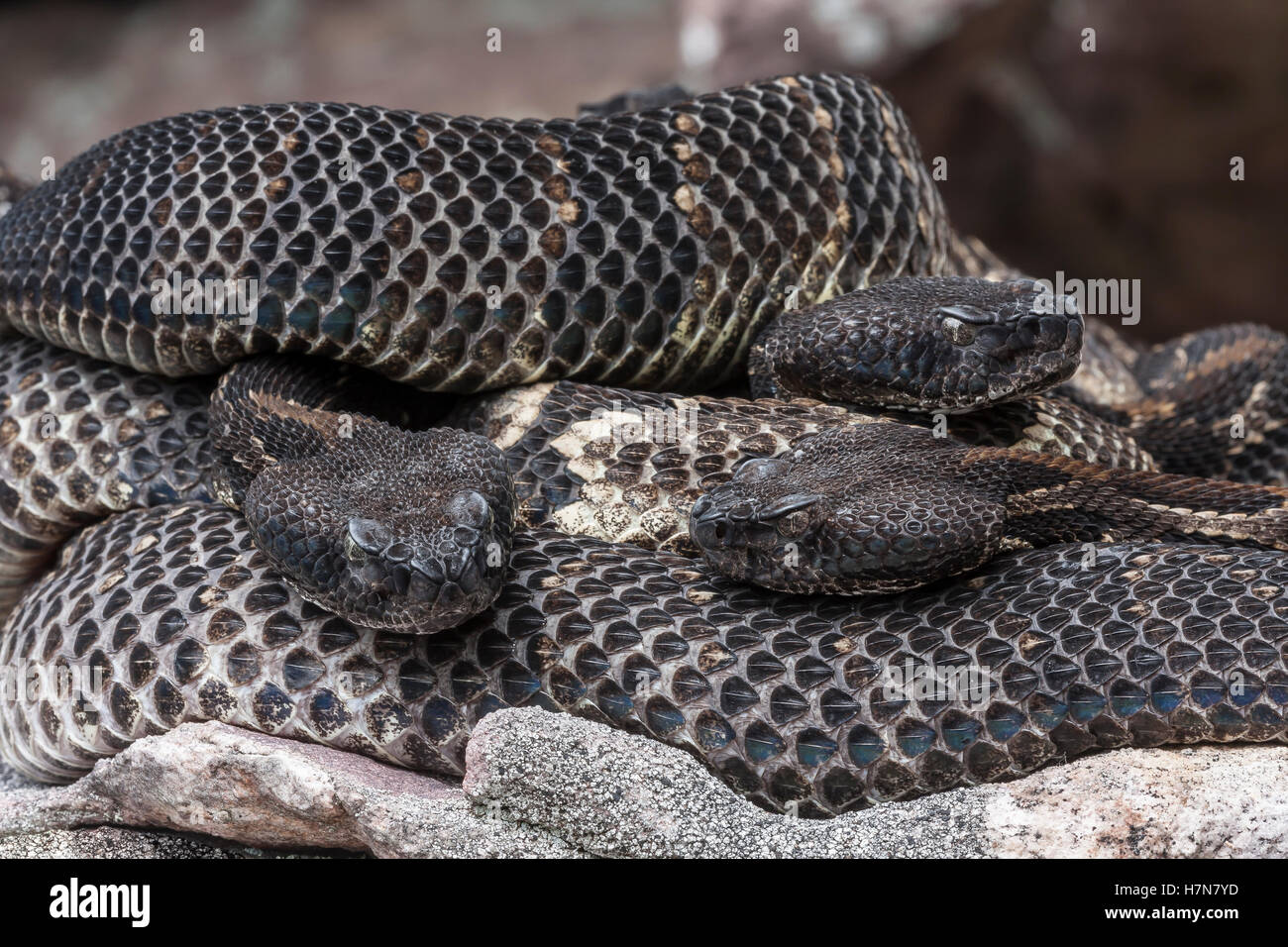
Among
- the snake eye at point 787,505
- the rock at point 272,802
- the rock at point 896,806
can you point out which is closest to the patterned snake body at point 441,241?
the snake eye at point 787,505

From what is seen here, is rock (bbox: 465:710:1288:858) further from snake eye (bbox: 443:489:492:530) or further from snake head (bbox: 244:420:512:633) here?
snake eye (bbox: 443:489:492:530)

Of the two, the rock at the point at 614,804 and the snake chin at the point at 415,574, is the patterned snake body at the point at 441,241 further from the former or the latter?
the rock at the point at 614,804

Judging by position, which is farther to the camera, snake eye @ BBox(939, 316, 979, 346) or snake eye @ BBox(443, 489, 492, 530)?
snake eye @ BBox(939, 316, 979, 346)

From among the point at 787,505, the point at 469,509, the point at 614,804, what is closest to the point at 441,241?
the point at 469,509

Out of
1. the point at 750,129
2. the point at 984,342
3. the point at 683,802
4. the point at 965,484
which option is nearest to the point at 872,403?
the point at 984,342

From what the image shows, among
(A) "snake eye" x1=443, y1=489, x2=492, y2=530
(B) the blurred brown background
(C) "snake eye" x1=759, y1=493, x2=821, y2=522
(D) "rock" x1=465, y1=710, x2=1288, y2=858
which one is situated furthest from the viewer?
(B) the blurred brown background

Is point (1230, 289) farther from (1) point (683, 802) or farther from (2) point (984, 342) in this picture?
(1) point (683, 802)

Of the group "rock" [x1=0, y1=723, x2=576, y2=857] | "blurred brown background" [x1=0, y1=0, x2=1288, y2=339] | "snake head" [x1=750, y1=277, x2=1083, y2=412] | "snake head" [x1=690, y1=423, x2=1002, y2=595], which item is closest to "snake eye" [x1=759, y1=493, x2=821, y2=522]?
"snake head" [x1=690, y1=423, x2=1002, y2=595]
